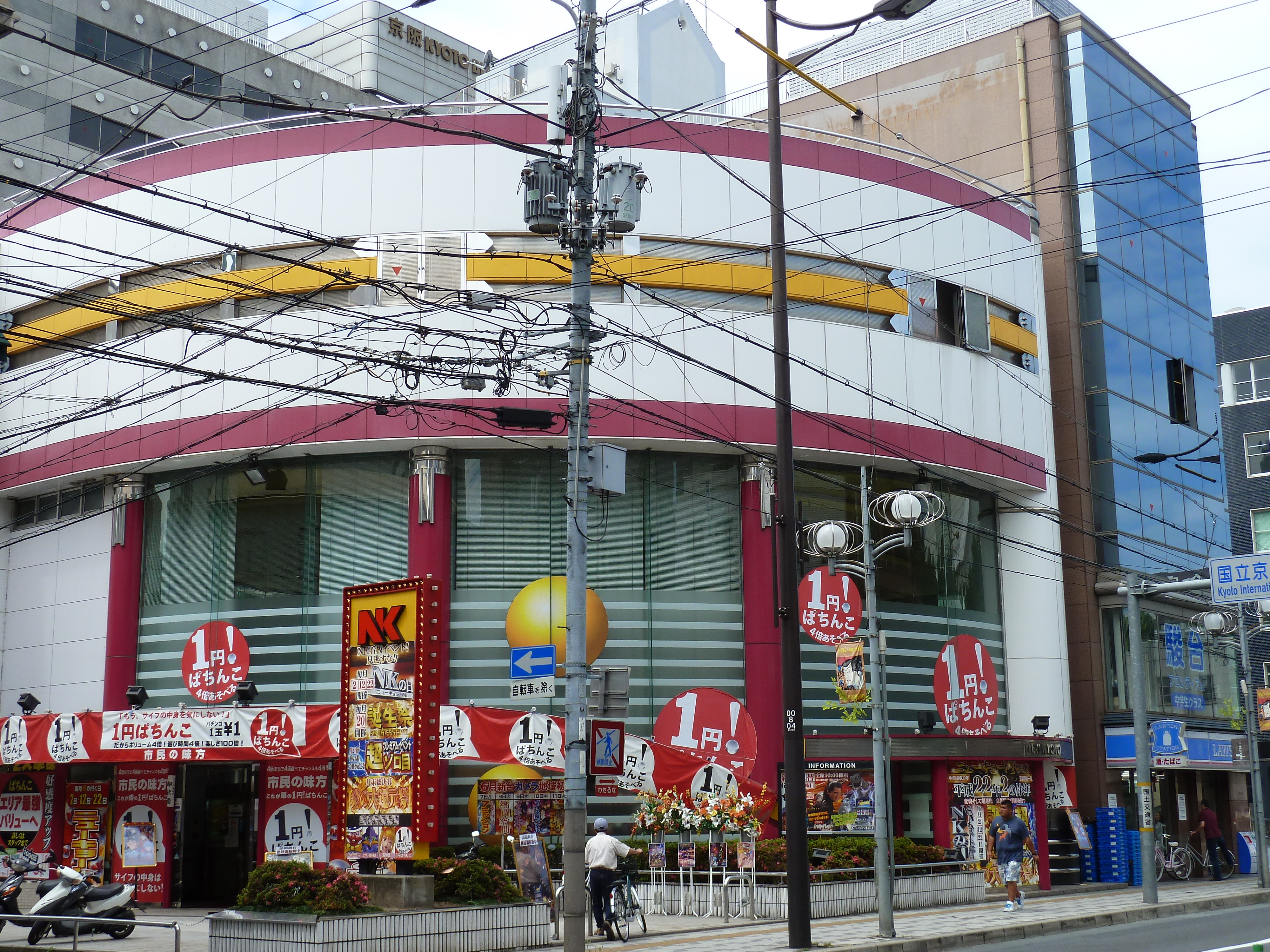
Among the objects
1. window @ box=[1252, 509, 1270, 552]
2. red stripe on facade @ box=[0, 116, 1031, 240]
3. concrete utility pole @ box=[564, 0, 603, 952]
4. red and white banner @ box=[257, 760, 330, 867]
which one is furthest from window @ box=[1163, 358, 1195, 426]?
concrete utility pole @ box=[564, 0, 603, 952]

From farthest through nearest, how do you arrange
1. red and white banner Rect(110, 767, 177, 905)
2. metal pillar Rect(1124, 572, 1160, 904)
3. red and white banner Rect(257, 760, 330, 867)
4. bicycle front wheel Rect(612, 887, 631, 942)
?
1. red and white banner Rect(110, 767, 177, 905)
2. metal pillar Rect(1124, 572, 1160, 904)
3. red and white banner Rect(257, 760, 330, 867)
4. bicycle front wheel Rect(612, 887, 631, 942)

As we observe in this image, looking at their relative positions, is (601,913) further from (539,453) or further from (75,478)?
(75,478)

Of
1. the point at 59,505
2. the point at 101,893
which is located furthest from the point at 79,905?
the point at 59,505

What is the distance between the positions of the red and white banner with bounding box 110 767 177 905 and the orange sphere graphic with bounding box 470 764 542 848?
595cm

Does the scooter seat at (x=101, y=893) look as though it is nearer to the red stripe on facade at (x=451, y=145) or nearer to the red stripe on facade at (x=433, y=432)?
the red stripe on facade at (x=433, y=432)

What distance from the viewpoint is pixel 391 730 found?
18.1 meters

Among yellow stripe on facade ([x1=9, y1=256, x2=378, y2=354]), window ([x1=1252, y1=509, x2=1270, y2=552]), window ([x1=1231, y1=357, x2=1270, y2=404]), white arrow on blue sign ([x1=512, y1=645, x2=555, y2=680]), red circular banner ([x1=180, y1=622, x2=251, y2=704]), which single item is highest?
window ([x1=1231, y1=357, x2=1270, y2=404])

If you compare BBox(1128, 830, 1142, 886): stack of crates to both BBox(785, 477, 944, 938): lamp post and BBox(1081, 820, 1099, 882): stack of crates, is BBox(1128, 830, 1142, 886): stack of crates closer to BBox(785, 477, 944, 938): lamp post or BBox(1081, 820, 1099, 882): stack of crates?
BBox(1081, 820, 1099, 882): stack of crates

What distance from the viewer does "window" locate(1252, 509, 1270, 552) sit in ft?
188

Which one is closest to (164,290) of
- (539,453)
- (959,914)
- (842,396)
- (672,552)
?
(539,453)

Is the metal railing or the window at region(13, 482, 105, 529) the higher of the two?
the window at region(13, 482, 105, 529)

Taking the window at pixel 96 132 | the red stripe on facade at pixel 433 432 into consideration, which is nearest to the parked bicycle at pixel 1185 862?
the red stripe on facade at pixel 433 432

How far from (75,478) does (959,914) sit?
20140 millimetres

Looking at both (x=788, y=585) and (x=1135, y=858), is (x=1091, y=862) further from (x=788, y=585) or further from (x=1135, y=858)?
(x=788, y=585)
